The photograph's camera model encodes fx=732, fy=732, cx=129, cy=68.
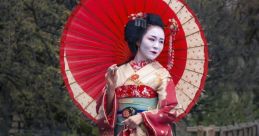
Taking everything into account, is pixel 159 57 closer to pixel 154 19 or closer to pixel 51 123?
pixel 154 19

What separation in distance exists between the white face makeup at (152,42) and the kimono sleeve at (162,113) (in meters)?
0.22

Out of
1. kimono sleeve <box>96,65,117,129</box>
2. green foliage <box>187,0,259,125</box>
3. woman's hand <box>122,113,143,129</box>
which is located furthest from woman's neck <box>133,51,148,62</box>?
green foliage <box>187,0,259,125</box>

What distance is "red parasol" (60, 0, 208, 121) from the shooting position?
582 centimetres

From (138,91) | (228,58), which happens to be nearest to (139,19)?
(138,91)

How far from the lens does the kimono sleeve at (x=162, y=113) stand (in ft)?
17.6

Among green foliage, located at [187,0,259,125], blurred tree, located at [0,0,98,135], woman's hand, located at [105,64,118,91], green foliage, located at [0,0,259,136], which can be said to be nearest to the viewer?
woman's hand, located at [105,64,118,91]

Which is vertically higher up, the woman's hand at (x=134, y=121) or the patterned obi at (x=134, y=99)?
the patterned obi at (x=134, y=99)

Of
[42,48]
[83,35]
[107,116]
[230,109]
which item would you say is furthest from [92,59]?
[230,109]

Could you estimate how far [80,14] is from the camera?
586cm

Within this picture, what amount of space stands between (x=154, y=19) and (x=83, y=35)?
2.19ft

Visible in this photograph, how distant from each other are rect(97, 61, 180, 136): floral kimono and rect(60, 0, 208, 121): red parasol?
0.33 m

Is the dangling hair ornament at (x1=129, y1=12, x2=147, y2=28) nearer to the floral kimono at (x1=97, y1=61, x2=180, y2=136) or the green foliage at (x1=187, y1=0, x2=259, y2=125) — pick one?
the floral kimono at (x1=97, y1=61, x2=180, y2=136)

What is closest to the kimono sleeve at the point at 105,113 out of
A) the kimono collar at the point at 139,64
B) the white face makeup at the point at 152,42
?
the kimono collar at the point at 139,64

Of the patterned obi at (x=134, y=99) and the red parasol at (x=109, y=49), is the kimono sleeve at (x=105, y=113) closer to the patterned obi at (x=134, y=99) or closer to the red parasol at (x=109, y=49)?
the patterned obi at (x=134, y=99)
